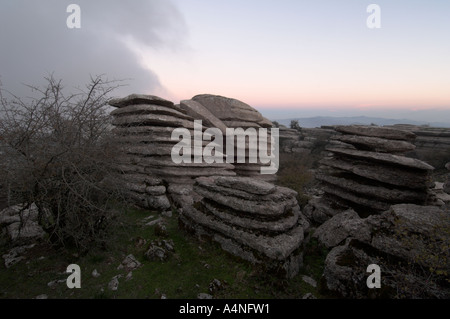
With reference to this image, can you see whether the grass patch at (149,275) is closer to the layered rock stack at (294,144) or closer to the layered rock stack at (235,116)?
the layered rock stack at (235,116)

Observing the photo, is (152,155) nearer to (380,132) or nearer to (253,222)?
(253,222)

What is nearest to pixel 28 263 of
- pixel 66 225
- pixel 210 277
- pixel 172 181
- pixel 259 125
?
pixel 66 225

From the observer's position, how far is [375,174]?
30.8ft

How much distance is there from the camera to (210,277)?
21.0ft

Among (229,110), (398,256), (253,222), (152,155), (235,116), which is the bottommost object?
(398,256)

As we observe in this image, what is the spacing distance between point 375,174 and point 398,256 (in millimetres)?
4409

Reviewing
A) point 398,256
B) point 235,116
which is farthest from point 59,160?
point 235,116

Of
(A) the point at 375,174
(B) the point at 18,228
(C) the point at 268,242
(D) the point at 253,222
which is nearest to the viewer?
(C) the point at 268,242

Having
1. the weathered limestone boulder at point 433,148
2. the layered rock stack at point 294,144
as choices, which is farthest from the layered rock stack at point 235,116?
→ the weathered limestone boulder at point 433,148

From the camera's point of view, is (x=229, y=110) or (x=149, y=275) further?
(x=229, y=110)

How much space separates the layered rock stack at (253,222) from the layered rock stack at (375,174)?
3.32m

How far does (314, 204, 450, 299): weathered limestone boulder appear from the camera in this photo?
5078 mm

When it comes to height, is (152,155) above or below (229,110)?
below
